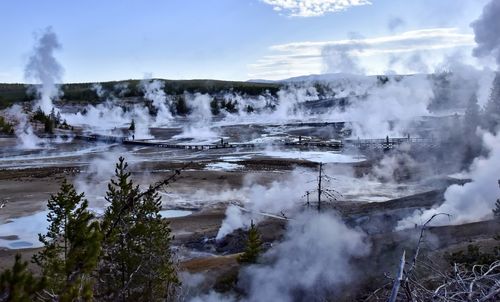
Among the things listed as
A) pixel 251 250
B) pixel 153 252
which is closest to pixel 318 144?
pixel 251 250

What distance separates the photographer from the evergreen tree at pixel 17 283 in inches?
181

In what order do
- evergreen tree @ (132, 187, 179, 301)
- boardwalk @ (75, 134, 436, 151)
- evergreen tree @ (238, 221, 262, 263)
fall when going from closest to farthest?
evergreen tree @ (132, 187, 179, 301), evergreen tree @ (238, 221, 262, 263), boardwalk @ (75, 134, 436, 151)

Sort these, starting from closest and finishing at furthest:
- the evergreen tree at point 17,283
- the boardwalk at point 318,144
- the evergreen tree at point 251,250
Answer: the evergreen tree at point 17,283 < the evergreen tree at point 251,250 < the boardwalk at point 318,144

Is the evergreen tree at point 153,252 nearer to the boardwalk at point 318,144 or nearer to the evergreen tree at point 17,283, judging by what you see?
the evergreen tree at point 17,283

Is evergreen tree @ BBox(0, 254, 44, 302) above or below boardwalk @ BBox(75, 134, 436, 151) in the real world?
above

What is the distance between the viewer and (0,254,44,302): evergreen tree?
460cm

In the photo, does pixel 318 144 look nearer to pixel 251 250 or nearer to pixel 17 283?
pixel 251 250

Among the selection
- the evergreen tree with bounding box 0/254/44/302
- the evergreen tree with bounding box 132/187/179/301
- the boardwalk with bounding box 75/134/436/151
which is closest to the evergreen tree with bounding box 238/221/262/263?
the evergreen tree with bounding box 132/187/179/301

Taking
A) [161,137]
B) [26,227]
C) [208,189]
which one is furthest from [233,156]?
[26,227]

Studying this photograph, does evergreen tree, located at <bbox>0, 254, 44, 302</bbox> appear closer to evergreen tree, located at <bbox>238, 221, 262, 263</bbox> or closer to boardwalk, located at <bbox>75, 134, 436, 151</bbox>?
evergreen tree, located at <bbox>238, 221, 262, 263</bbox>

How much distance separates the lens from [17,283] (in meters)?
4.60

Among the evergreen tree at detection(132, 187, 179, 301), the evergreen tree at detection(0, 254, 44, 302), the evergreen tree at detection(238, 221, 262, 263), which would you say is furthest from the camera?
the evergreen tree at detection(238, 221, 262, 263)

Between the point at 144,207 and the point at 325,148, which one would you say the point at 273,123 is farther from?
the point at 144,207

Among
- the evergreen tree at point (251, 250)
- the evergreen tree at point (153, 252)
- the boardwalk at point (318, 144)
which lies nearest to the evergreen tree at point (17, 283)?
the evergreen tree at point (153, 252)
